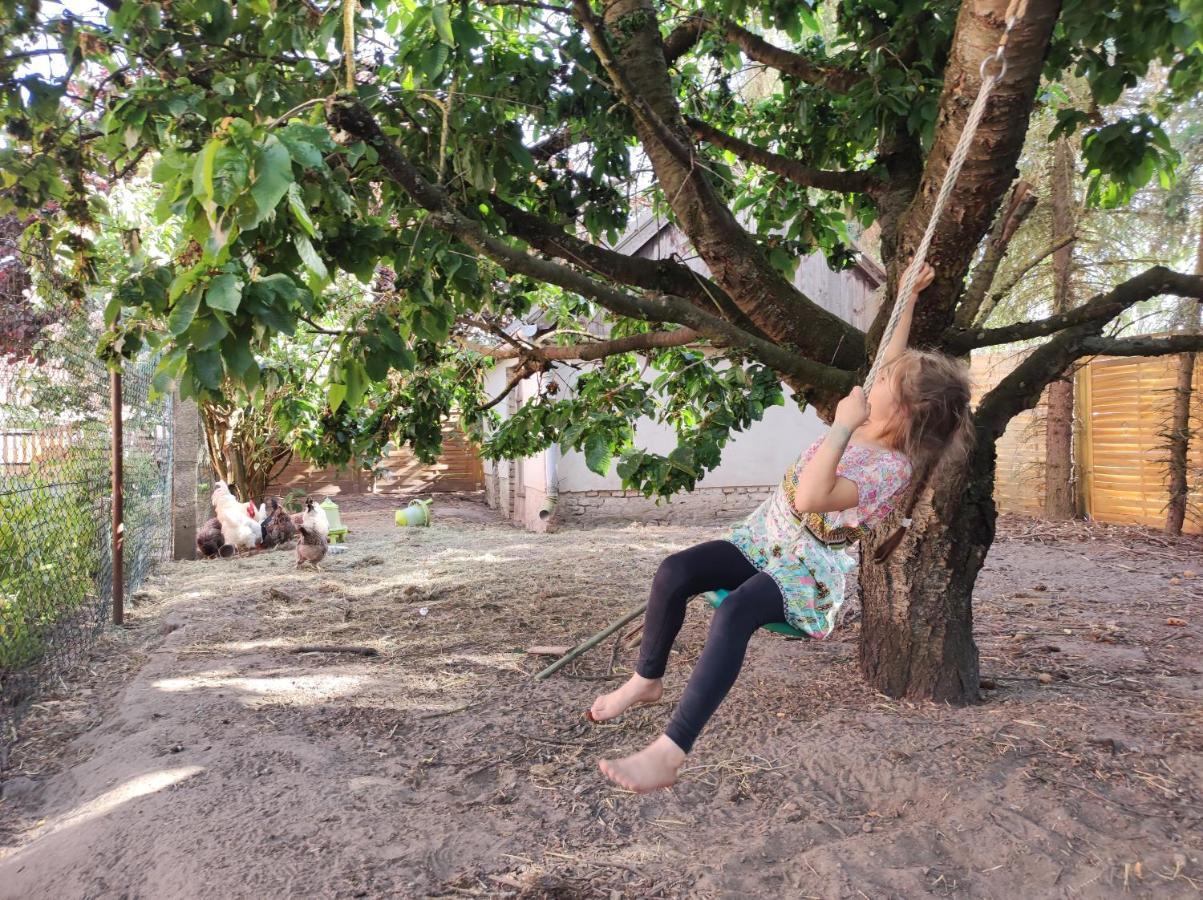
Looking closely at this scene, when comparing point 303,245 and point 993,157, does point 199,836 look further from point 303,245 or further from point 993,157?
point 993,157

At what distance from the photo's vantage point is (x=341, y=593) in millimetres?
7090

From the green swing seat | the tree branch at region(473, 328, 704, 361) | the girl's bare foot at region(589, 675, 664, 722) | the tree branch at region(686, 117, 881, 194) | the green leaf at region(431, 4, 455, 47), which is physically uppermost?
the tree branch at region(686, 117, 881, 194)

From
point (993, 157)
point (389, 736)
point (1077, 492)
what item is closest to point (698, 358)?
point (993, 157)

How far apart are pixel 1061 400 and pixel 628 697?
8.88 m

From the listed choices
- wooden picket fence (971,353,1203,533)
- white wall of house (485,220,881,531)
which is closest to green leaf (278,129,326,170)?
wooden picket fence (971,353,1203,533)

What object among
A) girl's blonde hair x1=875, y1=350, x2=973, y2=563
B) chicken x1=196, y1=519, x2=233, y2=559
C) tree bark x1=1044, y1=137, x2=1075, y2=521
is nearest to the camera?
girl's blonde hair x1=875, y1=350, x2=973, y2=563

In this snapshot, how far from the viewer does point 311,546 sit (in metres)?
8.36

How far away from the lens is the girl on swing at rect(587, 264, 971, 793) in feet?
8.14

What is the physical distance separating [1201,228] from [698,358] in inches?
259

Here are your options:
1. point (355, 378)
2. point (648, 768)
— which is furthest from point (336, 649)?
point (648, 768)

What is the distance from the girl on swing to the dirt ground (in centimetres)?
50

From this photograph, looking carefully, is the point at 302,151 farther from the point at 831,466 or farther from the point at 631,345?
the point at 631,345

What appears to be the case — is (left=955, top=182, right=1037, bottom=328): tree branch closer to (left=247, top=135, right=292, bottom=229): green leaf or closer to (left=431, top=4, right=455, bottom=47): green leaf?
(left=431, top=4, right=455, bottom=47): green leaf

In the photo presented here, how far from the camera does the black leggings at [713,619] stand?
8.11 feet
